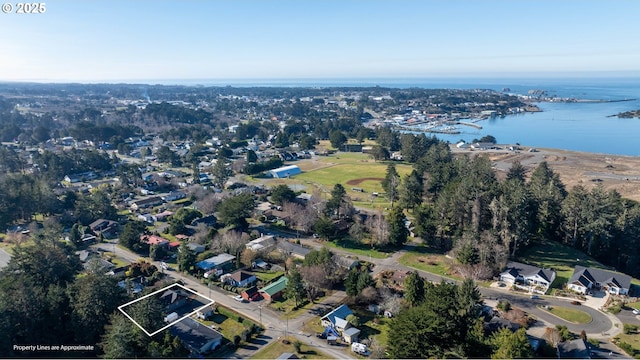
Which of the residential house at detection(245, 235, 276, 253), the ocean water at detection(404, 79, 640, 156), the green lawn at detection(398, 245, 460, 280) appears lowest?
the green lawn at detection(398, 245, 460, 280)

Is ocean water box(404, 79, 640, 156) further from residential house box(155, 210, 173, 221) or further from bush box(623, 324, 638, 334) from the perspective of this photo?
residential house box(155, 210, 173, 221)

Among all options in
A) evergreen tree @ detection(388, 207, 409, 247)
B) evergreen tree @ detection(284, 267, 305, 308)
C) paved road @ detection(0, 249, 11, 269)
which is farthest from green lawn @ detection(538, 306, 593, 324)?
paved road @ detection(0, 249, 11, 269)

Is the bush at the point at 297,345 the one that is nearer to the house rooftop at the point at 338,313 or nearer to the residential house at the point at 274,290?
the house rooftop at the point at 338,313

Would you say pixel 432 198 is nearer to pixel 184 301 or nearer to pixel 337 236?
pixel 337 236

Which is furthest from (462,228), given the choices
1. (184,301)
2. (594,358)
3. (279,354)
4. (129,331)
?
(129,331)

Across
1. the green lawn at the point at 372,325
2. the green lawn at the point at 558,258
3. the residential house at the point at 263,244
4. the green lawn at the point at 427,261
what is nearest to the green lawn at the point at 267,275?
the residential house at the point at 263,244
